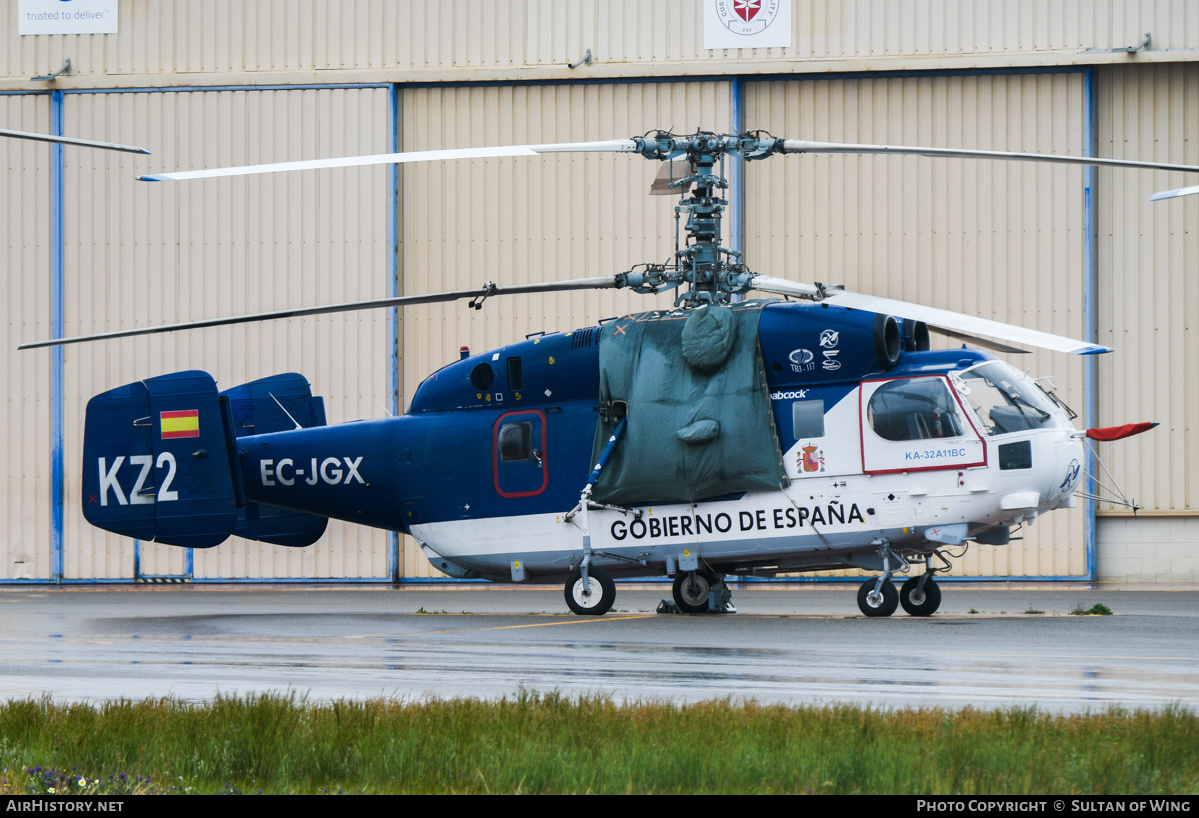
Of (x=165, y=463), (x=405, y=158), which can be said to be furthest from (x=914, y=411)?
(x=165, y=463)

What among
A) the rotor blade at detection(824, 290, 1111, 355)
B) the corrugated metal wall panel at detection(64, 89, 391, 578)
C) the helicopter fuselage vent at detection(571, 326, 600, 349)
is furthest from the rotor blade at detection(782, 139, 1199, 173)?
the corrugated metal wall panel at detection(64, 89, 391, 578)

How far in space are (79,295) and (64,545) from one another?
194 inches

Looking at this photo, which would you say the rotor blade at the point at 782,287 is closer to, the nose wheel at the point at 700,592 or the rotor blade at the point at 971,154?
the rotor blade at the point at 971,154

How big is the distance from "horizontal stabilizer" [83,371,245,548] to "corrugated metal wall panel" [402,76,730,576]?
8.07 metres

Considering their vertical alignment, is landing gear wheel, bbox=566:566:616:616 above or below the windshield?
below

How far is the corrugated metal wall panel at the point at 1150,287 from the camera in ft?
79.3

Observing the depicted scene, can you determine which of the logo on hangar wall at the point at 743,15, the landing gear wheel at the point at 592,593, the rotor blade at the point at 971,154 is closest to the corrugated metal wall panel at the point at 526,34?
the logo on hangar wall at the point at 743,15

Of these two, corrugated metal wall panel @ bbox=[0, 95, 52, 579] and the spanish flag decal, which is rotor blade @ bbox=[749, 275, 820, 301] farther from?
corrugated metal wall panel @ bbox=[0, 95, 52, 579]

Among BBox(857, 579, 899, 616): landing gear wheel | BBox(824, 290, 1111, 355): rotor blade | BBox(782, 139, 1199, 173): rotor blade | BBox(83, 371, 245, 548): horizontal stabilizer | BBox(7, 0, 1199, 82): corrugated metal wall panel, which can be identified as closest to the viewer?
BBox(824, 290, 1111, 355): rotor blade

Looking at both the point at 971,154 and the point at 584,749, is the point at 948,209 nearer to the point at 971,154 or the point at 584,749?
the point at 971,154

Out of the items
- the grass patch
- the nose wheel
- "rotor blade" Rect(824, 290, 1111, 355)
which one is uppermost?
"rotor blade" Rect(824, 290, 1111, 355)

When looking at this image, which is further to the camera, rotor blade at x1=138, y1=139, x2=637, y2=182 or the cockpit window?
the cockpit window

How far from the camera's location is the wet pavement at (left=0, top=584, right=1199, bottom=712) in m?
8.45
